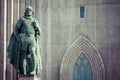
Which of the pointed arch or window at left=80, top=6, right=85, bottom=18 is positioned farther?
window at left=80, top=6, right=85, bottom=18

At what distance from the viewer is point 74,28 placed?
18.6 metres

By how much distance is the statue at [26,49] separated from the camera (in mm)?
11526

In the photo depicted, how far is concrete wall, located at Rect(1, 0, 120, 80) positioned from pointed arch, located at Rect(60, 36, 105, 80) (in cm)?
20

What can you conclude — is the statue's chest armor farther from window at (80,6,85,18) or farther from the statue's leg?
window at (80,6,85,18)

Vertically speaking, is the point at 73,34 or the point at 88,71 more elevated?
the point at 73,34

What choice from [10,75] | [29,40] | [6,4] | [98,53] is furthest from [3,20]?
[29,40]

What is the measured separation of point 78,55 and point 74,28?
1.12 m

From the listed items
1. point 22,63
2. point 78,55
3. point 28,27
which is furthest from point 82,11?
point 22,63

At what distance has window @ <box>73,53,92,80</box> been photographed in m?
18.4

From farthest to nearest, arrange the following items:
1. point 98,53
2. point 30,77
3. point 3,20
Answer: point 98,53 < point 3,20 < point 30,77

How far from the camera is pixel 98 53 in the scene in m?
18.2

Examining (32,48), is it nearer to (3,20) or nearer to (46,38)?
(3,20)

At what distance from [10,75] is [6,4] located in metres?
2.63

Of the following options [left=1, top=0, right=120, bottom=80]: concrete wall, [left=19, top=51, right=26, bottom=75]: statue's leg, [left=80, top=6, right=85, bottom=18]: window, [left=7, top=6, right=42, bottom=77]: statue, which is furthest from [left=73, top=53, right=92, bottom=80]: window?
[left=19, top=51, right=26, bottom=75]: statue's leg
